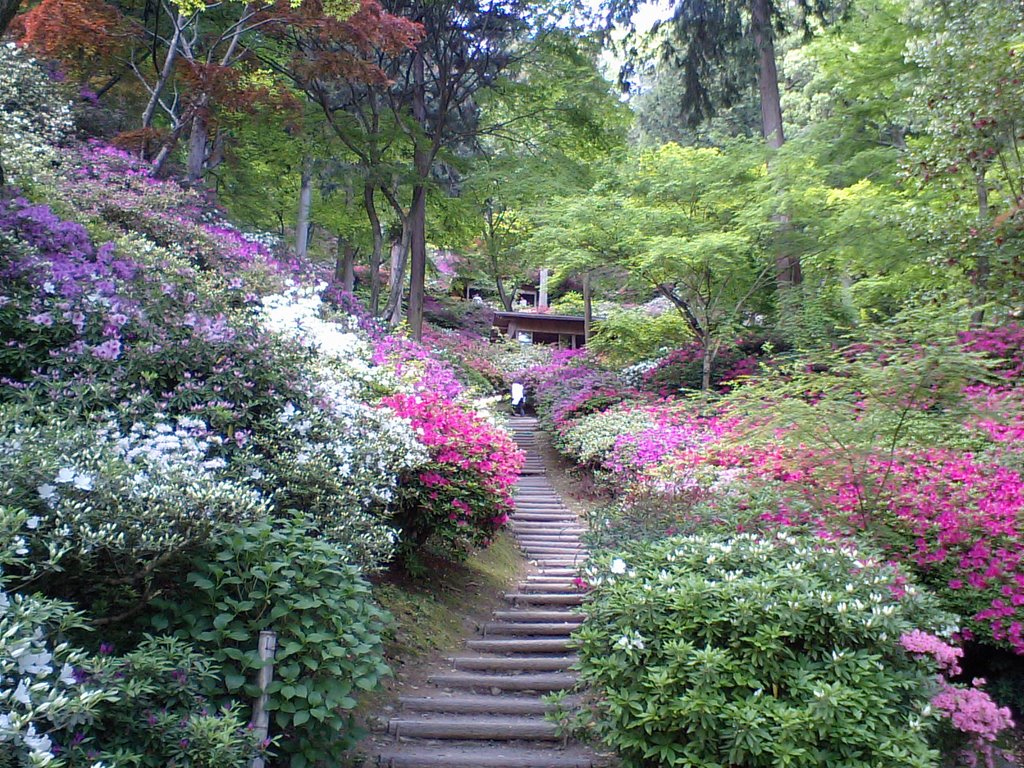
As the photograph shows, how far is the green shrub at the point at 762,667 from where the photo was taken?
3227 mm

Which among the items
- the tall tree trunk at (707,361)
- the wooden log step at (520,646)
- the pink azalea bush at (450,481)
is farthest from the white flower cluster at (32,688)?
the tall tree trunk at (707,361)

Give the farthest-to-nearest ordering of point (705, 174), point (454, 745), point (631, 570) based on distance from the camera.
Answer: point (705, 174), point (454, 745), point (631, 570)

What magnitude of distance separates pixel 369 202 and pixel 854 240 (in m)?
7.37

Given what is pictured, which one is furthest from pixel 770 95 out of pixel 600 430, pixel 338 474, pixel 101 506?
pixel 101 506

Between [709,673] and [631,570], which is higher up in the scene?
[631,570]

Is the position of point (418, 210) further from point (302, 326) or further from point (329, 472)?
point (329, 472)

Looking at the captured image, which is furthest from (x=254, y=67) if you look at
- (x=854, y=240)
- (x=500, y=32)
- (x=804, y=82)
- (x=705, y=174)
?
(x=804, y=82)

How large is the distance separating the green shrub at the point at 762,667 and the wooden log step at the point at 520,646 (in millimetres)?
2230

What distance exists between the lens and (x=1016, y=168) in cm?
823

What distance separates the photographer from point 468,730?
15.0 feet

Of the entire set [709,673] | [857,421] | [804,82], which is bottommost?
[709,673]

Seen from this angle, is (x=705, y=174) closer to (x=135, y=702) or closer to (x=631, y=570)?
(x=631, y=570)

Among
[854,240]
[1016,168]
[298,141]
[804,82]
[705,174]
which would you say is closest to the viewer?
[1016,168]

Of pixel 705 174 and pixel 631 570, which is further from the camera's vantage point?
pixel 705 174
